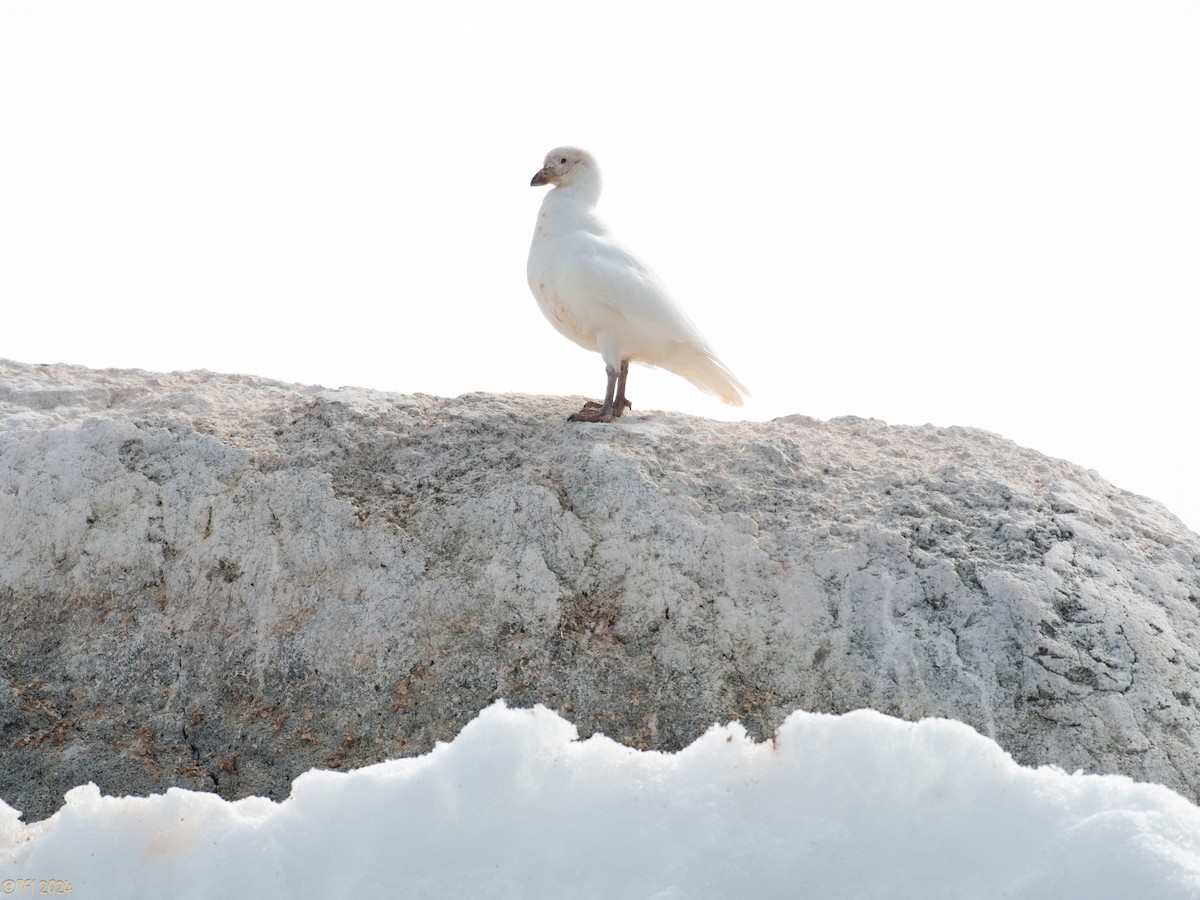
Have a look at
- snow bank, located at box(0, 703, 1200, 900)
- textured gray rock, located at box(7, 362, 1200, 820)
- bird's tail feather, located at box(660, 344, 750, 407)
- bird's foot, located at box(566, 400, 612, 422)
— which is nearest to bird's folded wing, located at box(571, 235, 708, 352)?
bird's tail feather, located at box(660, 344, 750, 407)

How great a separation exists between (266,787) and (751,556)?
2.12m

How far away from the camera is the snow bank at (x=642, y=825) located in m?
2.82

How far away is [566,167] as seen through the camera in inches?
280

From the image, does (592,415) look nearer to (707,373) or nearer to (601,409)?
(601,409)

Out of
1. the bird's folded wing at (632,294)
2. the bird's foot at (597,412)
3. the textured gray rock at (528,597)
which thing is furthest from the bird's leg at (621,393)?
the textured gray rock at (528,597)

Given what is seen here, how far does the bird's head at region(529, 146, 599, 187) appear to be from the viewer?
23.3 ft

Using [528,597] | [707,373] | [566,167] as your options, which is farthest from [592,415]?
[566,167]

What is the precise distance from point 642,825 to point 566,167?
491 cm

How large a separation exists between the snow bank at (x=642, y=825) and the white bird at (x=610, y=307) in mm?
3189

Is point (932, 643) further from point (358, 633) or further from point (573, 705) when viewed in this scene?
point (358, 633)

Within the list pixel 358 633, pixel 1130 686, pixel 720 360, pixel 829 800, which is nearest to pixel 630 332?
pixel 720 360

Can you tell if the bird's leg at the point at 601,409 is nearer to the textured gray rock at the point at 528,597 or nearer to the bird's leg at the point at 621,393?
the bird's leg at the point at 621,393

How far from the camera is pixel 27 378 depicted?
6227 mm

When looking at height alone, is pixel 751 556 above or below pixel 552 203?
below
